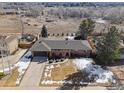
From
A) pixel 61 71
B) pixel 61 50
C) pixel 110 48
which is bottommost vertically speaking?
pixel 61 71

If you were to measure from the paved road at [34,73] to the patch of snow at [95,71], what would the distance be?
2926 mm

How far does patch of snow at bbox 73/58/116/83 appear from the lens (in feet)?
51.1

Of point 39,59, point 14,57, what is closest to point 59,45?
point 39,59

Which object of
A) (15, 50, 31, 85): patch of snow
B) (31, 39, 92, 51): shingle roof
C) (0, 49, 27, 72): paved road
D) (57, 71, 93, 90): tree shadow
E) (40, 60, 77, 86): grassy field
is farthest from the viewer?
(31, 39, 92, 51): shingle roof

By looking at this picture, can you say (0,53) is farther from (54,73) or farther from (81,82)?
(81,82)

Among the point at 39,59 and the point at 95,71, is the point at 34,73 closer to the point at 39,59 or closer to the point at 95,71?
the point at 39,59

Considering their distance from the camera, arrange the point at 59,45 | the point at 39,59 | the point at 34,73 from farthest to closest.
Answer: the point at 59,45, the point at 39,59, the point at 34,73

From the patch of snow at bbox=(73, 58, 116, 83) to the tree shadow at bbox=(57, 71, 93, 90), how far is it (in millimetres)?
500

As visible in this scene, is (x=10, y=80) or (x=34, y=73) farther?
(x=34, y=73)

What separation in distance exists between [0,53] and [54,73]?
7060mm

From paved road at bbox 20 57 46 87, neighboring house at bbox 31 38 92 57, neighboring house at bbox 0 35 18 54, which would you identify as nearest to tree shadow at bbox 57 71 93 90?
paved road at bbox 20 57 46 87

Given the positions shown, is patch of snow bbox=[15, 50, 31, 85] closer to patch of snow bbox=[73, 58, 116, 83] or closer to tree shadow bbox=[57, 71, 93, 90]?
tree shadow bbox=[57, 71, 93, 90]

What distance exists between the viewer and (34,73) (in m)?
16.9

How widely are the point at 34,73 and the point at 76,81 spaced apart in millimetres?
3391
